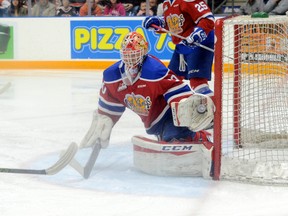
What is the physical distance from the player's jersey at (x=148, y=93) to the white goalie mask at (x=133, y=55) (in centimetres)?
3

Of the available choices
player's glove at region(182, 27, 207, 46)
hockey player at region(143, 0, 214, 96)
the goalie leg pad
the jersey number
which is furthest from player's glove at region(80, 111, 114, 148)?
the jersey number

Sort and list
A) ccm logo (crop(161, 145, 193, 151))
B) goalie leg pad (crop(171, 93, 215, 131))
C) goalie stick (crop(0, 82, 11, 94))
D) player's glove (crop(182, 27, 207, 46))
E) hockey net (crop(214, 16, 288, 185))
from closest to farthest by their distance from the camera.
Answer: goalie leg pad (crop(171, 93, 215, 131))
ccm logo (crop(161, 145, 193, 151))
hockey net (crop(214, 16, 288, 185))
player's glove (crop(182, 27, 207, 46))
goalie stick (crop(0, 82, 11, 94))

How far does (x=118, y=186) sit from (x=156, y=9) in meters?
5.31

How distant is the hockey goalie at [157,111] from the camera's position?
9.61 ft

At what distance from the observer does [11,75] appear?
25.0ft

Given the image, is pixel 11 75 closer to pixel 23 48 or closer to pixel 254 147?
pixel 23 48

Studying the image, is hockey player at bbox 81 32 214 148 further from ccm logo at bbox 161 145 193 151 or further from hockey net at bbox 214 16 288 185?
hockey net at bbox 214 16 288 185

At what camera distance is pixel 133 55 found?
304 cm

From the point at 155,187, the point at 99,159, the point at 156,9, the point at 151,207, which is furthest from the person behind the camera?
the point at 156,9

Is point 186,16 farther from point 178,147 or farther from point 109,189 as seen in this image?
point 109,189

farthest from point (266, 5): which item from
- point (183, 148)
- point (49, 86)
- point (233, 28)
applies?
point (183, 148)

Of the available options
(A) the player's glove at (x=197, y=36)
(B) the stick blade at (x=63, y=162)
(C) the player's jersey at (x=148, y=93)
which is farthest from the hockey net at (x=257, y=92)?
(B) the stick blade at (x=63, y=162)

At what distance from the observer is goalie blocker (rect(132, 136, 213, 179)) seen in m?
3.00

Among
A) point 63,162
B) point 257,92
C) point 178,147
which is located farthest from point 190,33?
point 63,162
